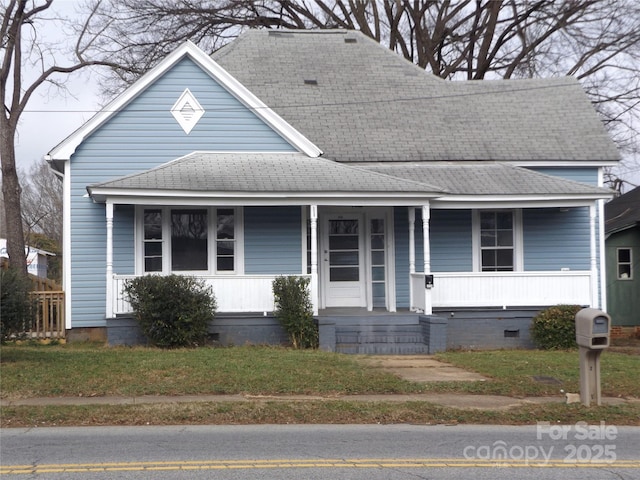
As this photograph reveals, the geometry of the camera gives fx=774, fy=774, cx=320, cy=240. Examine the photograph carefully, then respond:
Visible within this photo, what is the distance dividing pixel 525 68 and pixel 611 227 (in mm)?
12940

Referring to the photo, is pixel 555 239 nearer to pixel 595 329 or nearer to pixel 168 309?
pixel 595 329

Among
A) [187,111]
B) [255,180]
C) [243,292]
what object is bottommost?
[243,292]

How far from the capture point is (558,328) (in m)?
16.6

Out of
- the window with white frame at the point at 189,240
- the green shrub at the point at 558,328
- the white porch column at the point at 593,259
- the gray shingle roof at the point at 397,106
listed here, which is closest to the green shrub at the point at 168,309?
the window with white frame at the point at 189,240

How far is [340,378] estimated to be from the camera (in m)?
12.2

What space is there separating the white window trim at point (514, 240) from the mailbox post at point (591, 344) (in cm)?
805

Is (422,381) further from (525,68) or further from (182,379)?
(525,68)

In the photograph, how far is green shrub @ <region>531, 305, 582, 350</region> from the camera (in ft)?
54.5

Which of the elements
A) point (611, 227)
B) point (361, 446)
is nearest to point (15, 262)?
point (361, 446)

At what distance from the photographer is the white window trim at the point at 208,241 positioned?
1722cm

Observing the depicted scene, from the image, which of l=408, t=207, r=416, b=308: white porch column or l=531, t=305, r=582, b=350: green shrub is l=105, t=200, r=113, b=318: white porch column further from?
l=531, t=305, r=582, b=350: green shrub

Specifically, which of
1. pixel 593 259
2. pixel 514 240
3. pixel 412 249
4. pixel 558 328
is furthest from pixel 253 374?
pixel 593 259

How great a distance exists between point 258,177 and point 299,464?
963 centimetres

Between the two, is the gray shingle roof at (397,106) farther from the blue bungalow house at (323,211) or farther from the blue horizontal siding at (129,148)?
the blue horizontal siding at (129,148)
